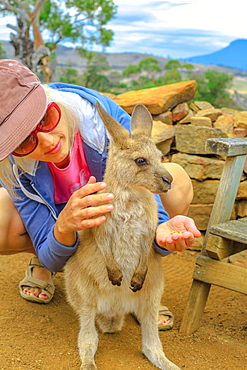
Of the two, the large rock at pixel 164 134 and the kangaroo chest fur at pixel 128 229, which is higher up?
the kangaroo chest fur at pixel 128 229

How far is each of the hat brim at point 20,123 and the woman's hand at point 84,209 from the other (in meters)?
0.34

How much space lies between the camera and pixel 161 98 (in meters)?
4.38

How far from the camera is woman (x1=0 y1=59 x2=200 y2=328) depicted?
188 cm

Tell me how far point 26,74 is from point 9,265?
188cm

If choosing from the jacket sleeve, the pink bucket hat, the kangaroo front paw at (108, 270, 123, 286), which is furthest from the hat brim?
the kangaroo front paw at (108, 270, 123, 286)

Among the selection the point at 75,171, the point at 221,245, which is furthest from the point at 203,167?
the point at 75,171

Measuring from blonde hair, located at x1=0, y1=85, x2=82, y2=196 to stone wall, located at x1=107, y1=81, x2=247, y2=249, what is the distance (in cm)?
173

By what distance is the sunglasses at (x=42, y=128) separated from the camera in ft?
6.49

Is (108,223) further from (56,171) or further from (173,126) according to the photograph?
(173,126)

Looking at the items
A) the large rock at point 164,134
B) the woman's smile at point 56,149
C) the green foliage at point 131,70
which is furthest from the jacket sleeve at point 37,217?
the green foliage at point 131,70

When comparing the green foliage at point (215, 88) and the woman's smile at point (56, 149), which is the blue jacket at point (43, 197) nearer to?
the woman's smile at point (56, 149)

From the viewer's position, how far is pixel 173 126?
431 cm

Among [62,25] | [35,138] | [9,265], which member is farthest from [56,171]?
[62,25]

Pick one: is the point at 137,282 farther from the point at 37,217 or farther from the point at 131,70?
the point at 131,70
